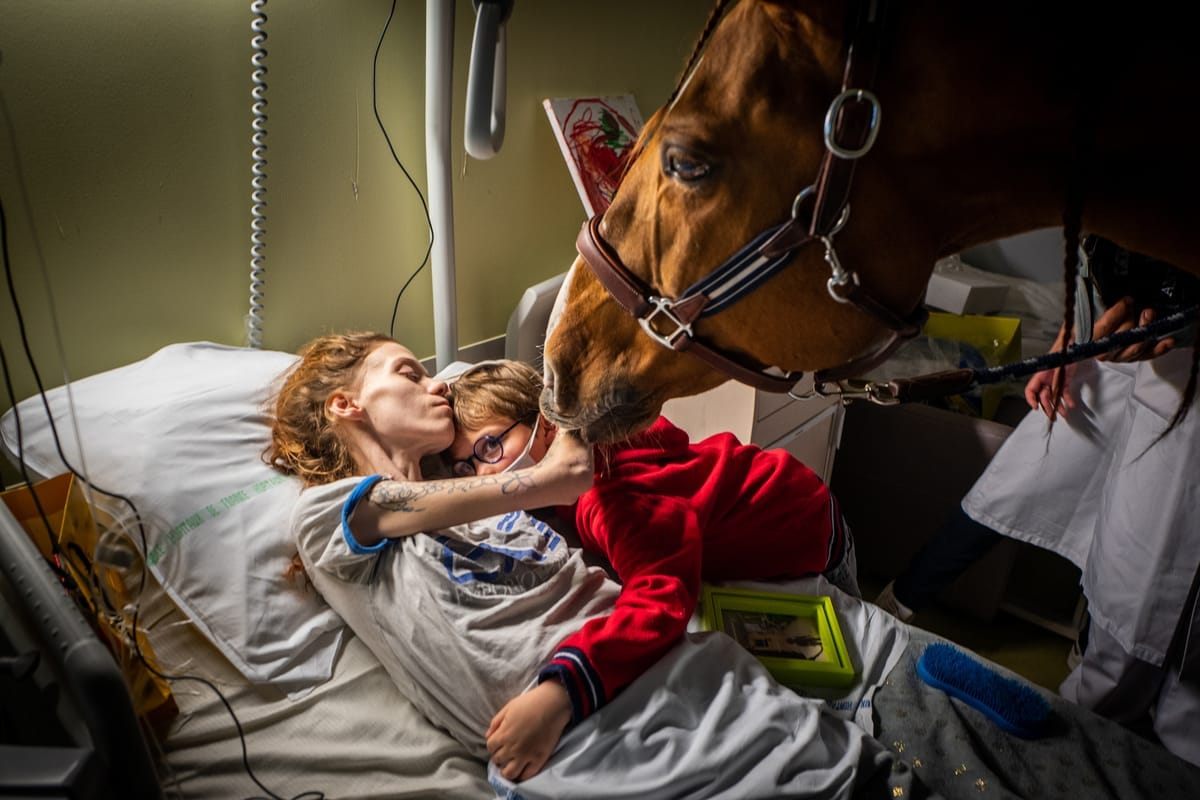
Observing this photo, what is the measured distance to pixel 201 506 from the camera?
118 cm

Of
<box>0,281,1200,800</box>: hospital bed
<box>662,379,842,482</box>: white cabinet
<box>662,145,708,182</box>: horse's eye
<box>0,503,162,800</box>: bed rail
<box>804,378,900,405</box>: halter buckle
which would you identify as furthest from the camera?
<box>662,379,842,482</box>: white cabinet

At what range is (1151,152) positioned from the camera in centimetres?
64

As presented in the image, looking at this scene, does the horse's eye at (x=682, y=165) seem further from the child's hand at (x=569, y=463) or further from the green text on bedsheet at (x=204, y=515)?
the green text on bedsheet at (x=204, y=515)

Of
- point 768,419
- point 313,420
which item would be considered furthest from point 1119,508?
point 313,420

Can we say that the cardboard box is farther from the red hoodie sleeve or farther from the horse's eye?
the horse's eye

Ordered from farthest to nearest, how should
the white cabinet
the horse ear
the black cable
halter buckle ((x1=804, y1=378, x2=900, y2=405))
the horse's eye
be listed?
the white cabinet, the black cable, the horse ear, halter buckle ((x1=804, y1=378, x2=900, y2=405)), the horse's eye

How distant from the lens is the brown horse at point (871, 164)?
621 millimetres

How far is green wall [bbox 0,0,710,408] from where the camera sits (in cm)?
114

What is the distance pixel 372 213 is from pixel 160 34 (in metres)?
0.50

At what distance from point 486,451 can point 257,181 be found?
2.14 feet

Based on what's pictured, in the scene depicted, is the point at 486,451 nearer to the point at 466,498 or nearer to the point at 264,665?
the point at 466,498

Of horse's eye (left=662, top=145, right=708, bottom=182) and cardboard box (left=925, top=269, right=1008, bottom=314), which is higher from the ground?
horse's eye (left=662, top=145, right=708, bottom=182)

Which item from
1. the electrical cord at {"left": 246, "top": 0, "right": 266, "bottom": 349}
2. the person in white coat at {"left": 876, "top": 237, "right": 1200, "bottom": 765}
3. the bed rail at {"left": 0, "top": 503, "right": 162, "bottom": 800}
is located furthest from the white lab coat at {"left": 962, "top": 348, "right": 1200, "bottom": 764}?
the electrical cord at {"left": 246, "top": 0, "right": 266, "bottom": 349}

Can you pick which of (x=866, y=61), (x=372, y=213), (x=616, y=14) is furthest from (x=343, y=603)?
(x=616, y=14)
